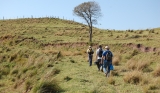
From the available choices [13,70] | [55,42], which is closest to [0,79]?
[13,70]

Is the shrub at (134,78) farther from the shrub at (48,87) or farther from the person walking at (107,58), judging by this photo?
the shrub at (48,87)

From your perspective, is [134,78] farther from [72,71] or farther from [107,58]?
[72,71]

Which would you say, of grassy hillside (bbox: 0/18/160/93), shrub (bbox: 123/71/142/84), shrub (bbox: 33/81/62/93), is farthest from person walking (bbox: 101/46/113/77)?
shrub (bbox: 33/81/62/93)

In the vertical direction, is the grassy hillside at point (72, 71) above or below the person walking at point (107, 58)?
below

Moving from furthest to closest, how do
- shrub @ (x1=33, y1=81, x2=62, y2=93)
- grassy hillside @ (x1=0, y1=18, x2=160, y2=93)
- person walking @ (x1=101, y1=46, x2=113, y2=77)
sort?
1. person walking @ (x1=101, y1=46, x2=113, y2=77)
2. grassy hillside @ (x1=0, y1=18, x2=160, y2=93)
3. shrub @ (x1=33, y1=81, x2=62, y2=93)

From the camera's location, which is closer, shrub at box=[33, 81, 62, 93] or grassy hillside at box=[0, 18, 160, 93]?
shrub at box=[33, 81, 62, 93]

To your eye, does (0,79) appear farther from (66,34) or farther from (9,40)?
(66,34)

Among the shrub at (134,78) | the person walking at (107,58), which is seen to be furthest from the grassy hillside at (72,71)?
the person walking at (107,58)

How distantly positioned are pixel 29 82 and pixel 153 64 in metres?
10.8

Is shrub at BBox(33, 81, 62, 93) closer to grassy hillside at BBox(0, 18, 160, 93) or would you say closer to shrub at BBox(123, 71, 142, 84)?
grassy hillside at BBox(0, 18, 160, 93)

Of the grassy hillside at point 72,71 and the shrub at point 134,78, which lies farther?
the shrub at point 134,78

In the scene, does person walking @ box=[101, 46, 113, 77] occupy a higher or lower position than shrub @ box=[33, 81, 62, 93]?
higher

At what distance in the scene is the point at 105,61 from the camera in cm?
1692

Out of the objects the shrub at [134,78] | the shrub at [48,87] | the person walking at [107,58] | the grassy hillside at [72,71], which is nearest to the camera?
the shrub at [48,87]
